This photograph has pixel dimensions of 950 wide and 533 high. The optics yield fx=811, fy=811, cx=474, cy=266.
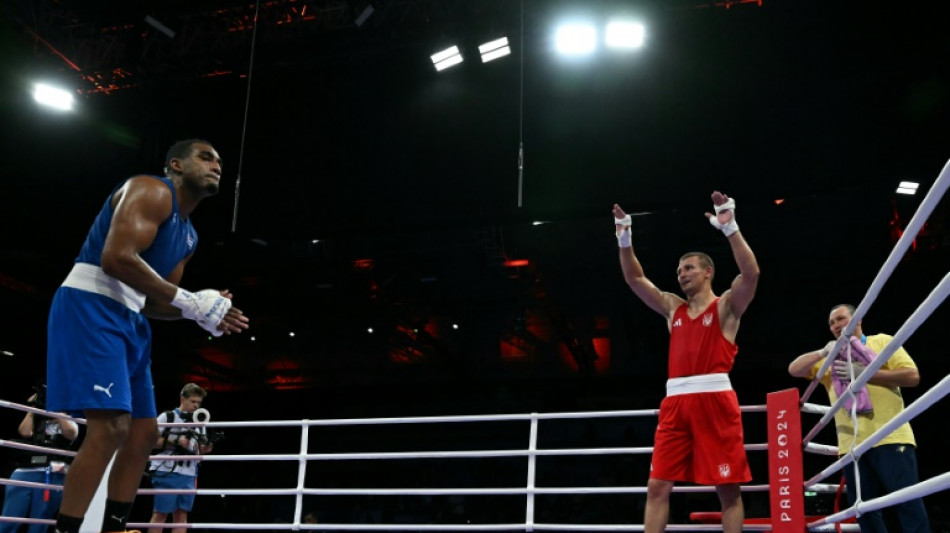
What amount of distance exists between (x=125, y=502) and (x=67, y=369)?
17.3 inches

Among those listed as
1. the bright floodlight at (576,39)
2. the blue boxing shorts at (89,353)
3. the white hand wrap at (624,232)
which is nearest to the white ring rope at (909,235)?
the white hand wrap at (624,232)

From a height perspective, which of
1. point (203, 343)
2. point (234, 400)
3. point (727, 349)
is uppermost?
point (203, 343)

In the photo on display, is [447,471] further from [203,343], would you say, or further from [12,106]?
[12,106]

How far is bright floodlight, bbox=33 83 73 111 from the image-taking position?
7.04 m

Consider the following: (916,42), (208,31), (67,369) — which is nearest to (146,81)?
(208,31)

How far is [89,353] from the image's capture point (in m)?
2.18

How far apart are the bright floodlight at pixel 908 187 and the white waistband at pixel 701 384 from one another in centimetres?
493

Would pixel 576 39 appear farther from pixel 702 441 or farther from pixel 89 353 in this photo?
pixel 89 353

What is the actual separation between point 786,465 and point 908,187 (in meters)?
5.39

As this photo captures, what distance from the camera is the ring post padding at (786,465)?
9.46 ft

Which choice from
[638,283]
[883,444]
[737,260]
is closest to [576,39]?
[638,283]

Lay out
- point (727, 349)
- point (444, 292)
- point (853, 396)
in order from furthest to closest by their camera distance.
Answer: point (444, 292)
point (727, 349)
point (853, 396)

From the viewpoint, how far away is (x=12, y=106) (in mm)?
6969

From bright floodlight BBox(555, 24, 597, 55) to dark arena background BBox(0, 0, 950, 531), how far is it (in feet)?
0.44
